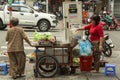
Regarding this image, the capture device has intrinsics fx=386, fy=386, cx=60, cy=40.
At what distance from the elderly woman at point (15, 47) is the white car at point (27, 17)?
15743 mm

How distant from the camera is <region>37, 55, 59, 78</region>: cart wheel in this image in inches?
407

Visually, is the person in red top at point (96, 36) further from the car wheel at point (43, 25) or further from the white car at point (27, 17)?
the car wheel at point (43, 25)

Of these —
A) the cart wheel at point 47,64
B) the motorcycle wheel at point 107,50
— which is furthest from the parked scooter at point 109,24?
the cart wheel at point 47,64

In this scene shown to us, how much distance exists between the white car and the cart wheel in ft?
51.2

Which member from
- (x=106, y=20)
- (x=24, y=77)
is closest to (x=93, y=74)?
(x=24, y=77)

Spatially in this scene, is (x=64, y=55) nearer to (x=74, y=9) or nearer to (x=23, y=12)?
(x=74, y=9)

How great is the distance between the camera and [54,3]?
161 ft

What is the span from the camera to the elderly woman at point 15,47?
1021cm

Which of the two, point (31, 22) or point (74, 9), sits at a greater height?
point (74, 9)

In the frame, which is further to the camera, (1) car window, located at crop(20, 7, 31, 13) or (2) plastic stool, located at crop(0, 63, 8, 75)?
(1) car window, located at crop(20, 7, 31, 13)

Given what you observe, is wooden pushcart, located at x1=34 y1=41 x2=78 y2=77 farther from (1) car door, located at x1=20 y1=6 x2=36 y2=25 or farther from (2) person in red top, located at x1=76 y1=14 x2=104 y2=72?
(1) car door, located at x1=20 y1=6 x2=36 y2=25

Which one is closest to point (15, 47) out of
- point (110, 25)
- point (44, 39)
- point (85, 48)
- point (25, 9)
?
point (44, 39)

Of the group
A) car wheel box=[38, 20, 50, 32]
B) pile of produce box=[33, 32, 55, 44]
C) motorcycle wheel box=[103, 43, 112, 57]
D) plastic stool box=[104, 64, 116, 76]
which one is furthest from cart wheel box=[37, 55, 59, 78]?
car wheel box=[38, 20, 50, 32]

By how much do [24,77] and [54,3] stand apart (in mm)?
38905
